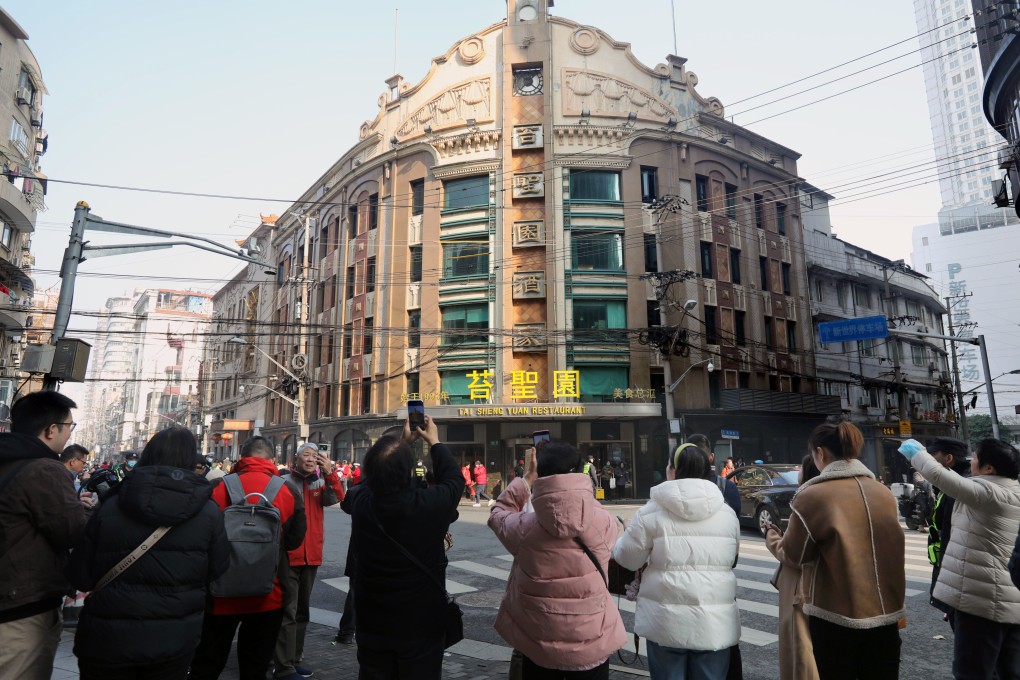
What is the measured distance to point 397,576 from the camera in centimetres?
319

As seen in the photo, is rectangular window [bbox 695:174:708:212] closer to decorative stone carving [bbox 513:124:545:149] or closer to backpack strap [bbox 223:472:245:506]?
decorative stone carving [bbox 513:124:545:149]

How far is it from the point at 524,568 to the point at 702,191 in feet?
99.4

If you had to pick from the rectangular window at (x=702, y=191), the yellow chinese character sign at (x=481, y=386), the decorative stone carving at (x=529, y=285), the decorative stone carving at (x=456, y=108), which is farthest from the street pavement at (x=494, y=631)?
the decorative stone carving at (x=456, y=108)

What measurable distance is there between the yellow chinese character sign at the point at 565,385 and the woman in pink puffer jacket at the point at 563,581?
2328 cm

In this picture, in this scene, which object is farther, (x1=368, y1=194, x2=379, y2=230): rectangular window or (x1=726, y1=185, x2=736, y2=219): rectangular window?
(x1=368, y1=194, x2=379, y2=230): rectangular window

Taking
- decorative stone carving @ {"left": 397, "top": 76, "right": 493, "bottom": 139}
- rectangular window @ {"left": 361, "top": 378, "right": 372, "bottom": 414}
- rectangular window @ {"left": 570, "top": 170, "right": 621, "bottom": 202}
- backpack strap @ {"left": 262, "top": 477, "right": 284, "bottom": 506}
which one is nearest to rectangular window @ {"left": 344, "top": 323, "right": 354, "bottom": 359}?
rectangular window @ {"left": 361, "top": 378, "right": 372, "bottom": 414}

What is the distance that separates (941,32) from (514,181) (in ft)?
459

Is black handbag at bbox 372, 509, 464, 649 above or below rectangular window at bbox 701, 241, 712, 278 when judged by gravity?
below

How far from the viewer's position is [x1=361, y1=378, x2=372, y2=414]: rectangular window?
3114 cm

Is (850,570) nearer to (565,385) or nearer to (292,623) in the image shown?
(292,623)

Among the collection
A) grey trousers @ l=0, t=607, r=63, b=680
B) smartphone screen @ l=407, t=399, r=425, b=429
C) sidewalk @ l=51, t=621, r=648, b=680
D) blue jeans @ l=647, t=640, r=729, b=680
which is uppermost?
smartphone screen @ l=407, t=399, r=425, b=429

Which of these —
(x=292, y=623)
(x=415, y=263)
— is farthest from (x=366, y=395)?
(x=292, y=623)

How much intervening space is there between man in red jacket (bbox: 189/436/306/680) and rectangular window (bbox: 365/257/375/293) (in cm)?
2742

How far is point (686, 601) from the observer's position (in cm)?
325
